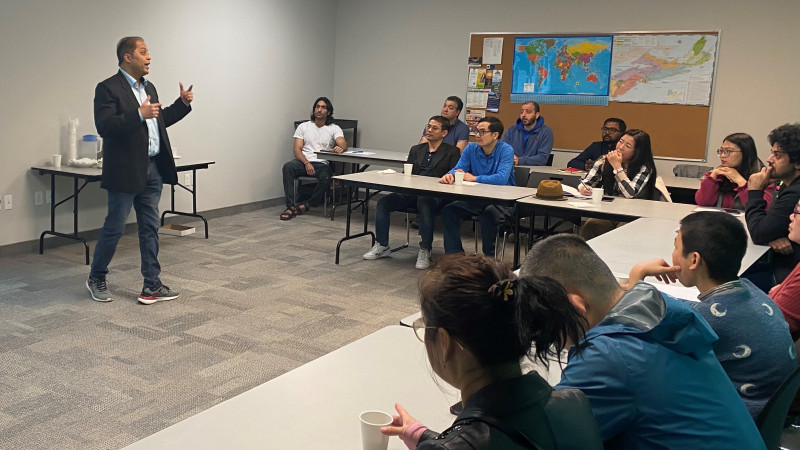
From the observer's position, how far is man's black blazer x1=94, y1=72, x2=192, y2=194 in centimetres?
424

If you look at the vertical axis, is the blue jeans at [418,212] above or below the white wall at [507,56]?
below

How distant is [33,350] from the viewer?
359 cm

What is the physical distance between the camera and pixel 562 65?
753 cm

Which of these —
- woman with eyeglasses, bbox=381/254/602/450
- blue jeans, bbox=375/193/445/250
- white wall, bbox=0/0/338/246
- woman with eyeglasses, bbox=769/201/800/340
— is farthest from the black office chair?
white wall, bbox=0/0/338/246

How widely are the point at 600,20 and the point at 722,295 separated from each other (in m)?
6.01

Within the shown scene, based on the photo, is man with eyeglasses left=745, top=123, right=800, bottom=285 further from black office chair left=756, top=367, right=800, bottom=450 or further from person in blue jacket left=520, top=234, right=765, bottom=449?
person in blue jacket left=520, top=234, right=765, bottom=449

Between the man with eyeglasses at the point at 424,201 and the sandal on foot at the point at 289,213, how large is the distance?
1.60 metres

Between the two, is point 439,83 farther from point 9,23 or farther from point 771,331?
point 771,331

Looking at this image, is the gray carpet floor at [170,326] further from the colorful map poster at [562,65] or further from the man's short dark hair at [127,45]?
the colorful map poster at [562,65]

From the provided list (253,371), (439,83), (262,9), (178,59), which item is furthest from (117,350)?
(439,83)

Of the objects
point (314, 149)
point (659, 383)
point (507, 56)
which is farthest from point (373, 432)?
point (507, 56)

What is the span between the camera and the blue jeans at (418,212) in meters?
5.77

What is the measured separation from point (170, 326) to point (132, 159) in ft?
3.33

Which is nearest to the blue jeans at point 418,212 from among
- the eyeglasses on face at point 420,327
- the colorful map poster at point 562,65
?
the colorful map poster at point 562,65
